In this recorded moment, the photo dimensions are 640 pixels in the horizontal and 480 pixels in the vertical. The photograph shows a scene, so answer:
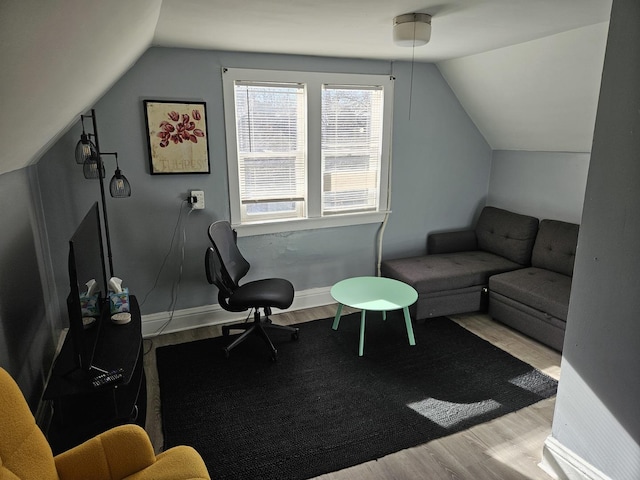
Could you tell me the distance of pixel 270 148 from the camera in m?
3.36

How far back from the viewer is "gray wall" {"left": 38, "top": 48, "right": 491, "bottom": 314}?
2.87 metres

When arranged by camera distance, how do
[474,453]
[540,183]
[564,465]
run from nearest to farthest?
[564,465], [474,453], [540,183]

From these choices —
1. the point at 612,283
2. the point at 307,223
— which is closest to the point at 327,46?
the point at 307,223

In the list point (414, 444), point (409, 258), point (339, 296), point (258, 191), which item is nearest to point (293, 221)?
point (258, 191)

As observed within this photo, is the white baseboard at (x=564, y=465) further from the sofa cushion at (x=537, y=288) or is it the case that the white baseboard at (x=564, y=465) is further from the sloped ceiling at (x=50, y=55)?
the sloped ceiling at (x=50, y=55)

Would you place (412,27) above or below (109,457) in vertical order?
above

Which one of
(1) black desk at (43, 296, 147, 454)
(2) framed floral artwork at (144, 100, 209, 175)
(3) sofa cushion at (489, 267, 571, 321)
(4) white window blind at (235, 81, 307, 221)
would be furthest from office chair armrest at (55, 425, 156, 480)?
(3) sofa cushion at (489, 267, 571, 321)

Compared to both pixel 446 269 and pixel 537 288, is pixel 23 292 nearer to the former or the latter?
pixel 446 269

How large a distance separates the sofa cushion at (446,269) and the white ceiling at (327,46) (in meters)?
1.15

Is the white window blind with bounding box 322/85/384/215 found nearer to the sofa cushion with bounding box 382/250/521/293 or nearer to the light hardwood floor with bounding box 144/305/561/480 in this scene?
the sofa cushion with bounding box 382/250/521/293

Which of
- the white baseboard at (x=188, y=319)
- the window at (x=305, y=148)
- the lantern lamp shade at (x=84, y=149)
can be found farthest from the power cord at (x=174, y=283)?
the lantern lamp shade at (x=84, y=149)

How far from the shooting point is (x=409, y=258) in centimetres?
391

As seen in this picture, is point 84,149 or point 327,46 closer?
point 84,149

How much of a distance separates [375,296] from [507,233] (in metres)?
1.68
